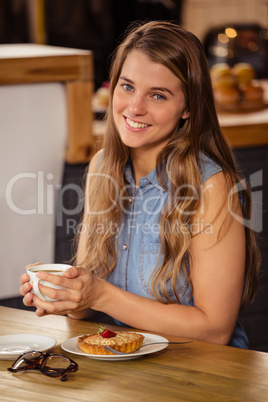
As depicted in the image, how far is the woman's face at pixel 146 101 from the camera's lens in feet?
5.20

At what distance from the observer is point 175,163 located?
1609 mm

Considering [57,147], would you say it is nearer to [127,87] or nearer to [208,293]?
[127,87]

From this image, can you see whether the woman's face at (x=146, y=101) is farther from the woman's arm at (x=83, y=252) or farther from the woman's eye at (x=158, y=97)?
the woman's arm at (x=83, y=252)

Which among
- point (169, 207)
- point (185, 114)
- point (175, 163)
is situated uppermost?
point (185, 114)

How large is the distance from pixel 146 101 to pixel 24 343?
654mm

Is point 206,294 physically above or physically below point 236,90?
below

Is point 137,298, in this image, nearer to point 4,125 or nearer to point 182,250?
point 182,250

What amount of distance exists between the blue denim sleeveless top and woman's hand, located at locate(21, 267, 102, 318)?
0.99 feet

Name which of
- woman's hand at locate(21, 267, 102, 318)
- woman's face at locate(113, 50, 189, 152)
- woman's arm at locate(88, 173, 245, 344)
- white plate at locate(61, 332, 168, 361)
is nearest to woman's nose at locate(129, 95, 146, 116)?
woman's face at locate(113, 50, 189, 152)

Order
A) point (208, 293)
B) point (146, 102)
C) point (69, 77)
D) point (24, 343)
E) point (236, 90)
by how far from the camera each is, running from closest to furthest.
Answer: 1. point (24, 343)
2. point (208, 293)
3. point (146, 102)
4. point (69, 77)
5. point (236, 90)

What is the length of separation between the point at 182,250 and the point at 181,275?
3.0 inches

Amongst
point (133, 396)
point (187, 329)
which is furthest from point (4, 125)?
point (133, 396)

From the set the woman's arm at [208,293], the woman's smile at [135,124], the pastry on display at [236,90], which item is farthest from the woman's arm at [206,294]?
the pastry on display at [236,90]

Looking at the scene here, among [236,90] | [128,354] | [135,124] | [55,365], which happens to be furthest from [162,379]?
[236,90]
